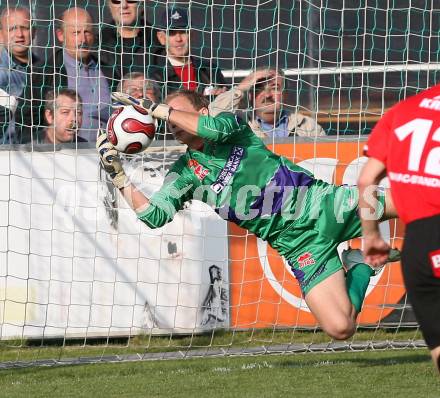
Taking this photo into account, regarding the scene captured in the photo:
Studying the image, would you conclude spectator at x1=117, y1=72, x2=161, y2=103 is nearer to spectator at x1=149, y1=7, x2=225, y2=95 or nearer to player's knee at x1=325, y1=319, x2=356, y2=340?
spectator at x1=149, y1=7, x2=225, y2=95

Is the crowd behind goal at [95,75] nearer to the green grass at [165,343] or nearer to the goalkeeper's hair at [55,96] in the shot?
the goalkeeper's hair at [55,96]

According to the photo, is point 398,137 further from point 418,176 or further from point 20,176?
point 20,176

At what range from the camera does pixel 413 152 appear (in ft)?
15.2

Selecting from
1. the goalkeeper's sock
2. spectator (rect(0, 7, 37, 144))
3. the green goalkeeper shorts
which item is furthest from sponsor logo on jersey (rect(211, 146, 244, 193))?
spectator (rect(0, 7, 37, 144))

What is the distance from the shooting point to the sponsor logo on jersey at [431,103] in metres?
4.64

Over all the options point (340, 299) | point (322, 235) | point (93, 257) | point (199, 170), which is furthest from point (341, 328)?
point (93, 257)

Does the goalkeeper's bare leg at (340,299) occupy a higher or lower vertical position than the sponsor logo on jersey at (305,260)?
lower

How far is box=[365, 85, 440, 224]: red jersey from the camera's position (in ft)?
15.1

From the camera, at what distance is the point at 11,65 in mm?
9414

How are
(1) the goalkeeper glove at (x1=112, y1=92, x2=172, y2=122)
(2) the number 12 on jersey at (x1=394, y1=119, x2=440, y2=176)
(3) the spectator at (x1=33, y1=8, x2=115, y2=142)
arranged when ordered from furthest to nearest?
(3) the spectator at (x1=33, y1=8, x2=115, y2=142) → (1) the goalkeeper glove at (x1=112, y1=92, x2=172, y2=122) → (2) the number 12 on jersey at (x1=394, y1=119, x2=440, y2=176)

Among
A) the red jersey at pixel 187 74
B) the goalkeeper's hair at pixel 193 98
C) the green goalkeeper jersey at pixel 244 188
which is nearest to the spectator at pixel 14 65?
the red jersey at pixel 187 74

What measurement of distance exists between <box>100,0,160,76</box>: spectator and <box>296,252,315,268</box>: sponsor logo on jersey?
10.1 feet

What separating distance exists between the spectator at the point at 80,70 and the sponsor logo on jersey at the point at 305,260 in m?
3.05

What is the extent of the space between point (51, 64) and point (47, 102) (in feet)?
1.11
